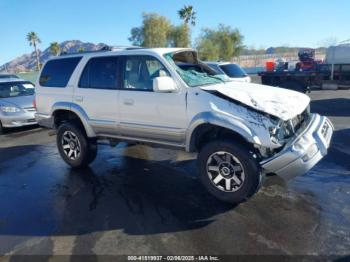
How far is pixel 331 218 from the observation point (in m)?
3.87

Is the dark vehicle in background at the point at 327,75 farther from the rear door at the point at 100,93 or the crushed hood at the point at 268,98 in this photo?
the rear door at the point at 100,93

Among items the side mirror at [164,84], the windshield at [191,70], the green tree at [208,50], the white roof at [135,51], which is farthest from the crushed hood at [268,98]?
the green tree at [208,50]

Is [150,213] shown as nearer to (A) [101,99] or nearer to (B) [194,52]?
(A) [101,99]

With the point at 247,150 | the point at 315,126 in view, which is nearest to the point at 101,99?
the point at 247,150

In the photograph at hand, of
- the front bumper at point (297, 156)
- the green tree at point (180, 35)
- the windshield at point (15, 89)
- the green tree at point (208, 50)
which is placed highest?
the green tree at point (180, 35)

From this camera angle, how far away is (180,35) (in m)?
65.6

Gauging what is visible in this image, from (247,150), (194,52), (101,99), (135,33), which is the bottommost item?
(247,150)

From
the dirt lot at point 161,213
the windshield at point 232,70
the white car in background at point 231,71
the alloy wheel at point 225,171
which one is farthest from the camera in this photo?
the windshield at point 232,70

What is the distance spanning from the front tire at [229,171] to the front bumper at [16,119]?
25.1ft

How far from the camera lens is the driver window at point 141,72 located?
4926 mm

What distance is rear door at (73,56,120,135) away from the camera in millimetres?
5359

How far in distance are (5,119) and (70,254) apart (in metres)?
7.94

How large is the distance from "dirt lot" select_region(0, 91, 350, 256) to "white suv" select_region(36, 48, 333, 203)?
45 cm

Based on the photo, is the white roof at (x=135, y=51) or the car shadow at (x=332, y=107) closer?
the white roof at (x=135, y=51)
